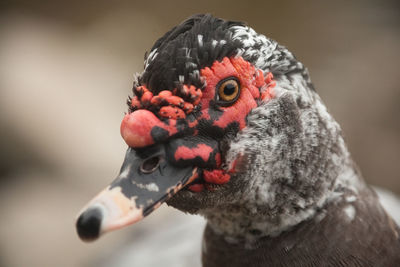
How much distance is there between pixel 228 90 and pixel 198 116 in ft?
0.51

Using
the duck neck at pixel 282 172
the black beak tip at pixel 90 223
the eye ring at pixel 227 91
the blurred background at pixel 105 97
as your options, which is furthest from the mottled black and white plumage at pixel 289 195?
the blurred background at pixel 105 97

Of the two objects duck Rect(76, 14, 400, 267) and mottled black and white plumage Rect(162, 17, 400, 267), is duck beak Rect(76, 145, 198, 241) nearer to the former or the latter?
duck Rect(76, 14, 400, 267)

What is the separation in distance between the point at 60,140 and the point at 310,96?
3.66m

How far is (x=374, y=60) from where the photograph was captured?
6.54m

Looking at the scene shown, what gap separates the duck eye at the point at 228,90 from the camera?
70.2 inches

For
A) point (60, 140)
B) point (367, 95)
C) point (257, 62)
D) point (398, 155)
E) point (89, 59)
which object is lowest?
point (398, 155)

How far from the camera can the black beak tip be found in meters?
1.50

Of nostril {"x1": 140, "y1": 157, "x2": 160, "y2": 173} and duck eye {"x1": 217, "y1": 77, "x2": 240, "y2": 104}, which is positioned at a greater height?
duck eye {"x1": 217, "y1": 77, "x2": 240, "y2": 104}

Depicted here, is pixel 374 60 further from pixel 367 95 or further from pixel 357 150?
pixel 357 150

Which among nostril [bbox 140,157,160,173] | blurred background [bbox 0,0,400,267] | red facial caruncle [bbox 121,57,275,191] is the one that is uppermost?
red facial caruncle [bbox 121,57,275,191]

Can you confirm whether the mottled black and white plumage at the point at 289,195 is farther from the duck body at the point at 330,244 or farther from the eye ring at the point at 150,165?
the eye ring at the point at 150,165

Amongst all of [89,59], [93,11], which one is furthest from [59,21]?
[89,59]

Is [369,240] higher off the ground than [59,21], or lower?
lower

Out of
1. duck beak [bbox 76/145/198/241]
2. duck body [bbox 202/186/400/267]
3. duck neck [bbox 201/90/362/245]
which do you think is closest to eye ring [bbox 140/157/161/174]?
duck beak [bbox 76/145/198/241]
